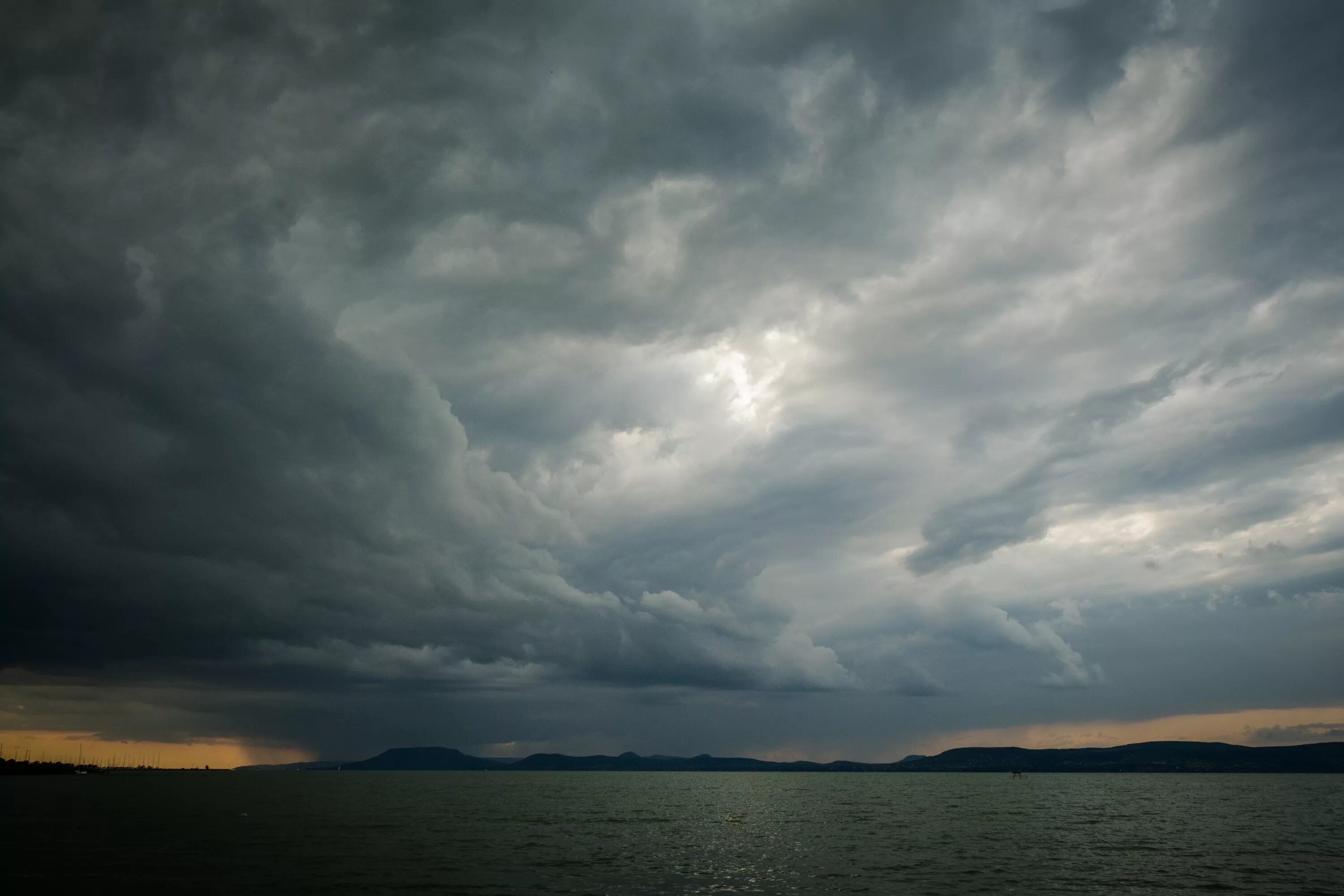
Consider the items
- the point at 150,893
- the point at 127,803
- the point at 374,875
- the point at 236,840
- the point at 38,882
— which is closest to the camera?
the point at 150,893

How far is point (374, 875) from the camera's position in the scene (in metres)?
68.2

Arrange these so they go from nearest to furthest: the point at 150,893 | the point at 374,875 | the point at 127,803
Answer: the point at 150,893 → the point at 374,875 → the point at 127,803

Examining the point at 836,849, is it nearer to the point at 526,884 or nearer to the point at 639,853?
the point at 639,853

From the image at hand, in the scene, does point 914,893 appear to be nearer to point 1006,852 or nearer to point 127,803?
point 1006,852

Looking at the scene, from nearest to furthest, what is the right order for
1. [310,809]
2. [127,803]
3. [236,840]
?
1. [236,840]
2. [310,809]
3. [127,803]

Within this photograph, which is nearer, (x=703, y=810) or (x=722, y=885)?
(x=722, y=885)

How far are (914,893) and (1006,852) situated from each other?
107 ft

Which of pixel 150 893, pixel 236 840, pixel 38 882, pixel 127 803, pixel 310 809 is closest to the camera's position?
pixel 150 893

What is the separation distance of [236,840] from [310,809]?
7700 cm

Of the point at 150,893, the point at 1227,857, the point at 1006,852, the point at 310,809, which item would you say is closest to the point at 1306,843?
the point at 1227,857

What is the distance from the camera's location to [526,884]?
63.2 metres

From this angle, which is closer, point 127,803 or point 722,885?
point 722,885

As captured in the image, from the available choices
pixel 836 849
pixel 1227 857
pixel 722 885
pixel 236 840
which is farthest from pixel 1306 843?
pixel 236 840

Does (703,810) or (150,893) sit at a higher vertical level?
(150,893)
